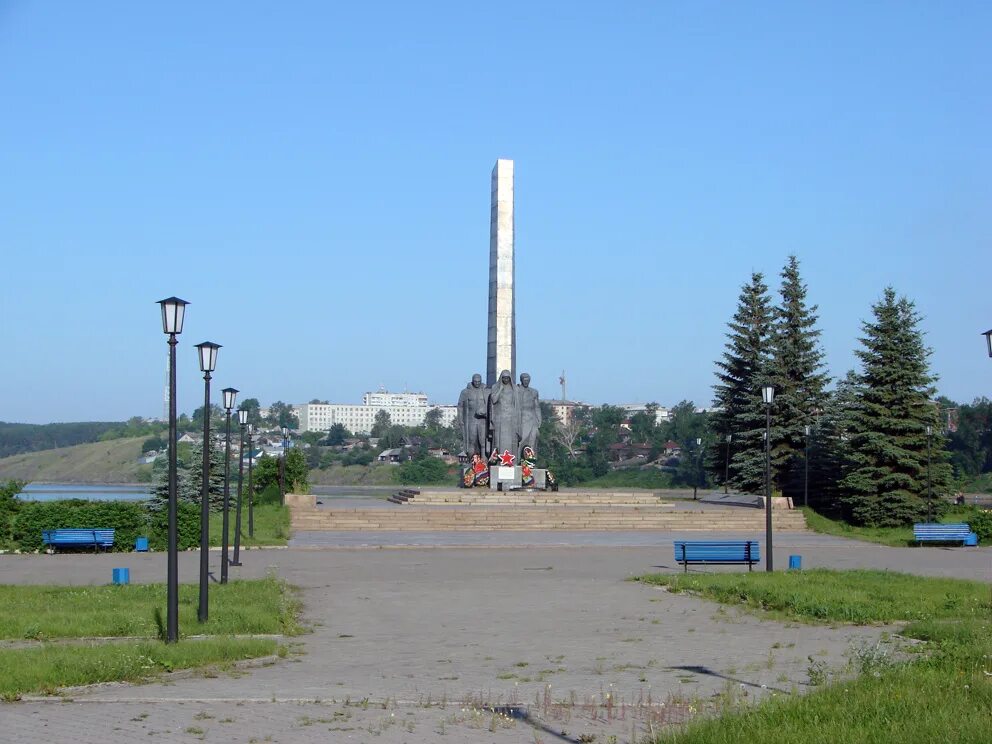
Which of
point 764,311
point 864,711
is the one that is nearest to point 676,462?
point 764,311

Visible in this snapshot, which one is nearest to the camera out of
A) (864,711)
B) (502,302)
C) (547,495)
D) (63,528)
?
(864,711)

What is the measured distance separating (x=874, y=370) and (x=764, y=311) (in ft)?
24.1

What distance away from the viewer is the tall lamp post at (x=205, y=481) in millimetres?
12398

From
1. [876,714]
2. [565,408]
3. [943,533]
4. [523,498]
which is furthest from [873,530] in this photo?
[565,408]

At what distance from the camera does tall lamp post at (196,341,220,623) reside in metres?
12.4

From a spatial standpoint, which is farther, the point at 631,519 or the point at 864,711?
the point at 631,519

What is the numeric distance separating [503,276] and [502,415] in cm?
482

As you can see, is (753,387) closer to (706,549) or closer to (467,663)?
(706,549)

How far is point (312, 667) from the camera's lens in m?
10.4

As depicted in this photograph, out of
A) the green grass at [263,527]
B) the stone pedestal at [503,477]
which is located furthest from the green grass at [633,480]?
the green grass at [263,527]

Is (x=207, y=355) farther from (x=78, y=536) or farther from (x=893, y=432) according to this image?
(x=893, y=432)

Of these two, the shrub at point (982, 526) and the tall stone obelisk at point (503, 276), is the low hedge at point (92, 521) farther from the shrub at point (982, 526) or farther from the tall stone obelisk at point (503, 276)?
the shrub at point (982, 526)

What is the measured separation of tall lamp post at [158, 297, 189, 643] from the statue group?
28.2 m

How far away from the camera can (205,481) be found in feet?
43.1
